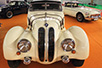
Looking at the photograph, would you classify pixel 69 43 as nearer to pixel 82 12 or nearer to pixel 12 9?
pixel 82 12

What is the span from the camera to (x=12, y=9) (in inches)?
290

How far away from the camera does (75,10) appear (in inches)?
265

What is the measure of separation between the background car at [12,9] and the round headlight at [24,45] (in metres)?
6.12

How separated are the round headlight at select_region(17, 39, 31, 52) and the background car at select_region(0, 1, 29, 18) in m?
6.12

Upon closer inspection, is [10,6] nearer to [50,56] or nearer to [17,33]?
[17,33]

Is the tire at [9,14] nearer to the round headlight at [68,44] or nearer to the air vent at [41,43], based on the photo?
the air vent at [41,43]

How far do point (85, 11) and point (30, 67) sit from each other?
5338mm

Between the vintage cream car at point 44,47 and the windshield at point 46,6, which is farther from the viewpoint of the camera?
the windshield at point 46,6

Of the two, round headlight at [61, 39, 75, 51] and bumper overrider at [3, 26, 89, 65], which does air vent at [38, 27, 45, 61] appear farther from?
round headlight at [61, 39, 75, 51]

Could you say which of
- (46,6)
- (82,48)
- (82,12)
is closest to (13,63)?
(82,48)

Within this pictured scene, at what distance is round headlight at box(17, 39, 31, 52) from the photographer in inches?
75.9

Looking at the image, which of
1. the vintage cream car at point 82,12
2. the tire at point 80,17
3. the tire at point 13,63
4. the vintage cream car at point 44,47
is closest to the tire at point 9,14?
the vintage cream car at point 82,12

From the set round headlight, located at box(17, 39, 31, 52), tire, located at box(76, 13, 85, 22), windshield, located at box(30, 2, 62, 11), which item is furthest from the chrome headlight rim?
tire, located at box(76, 13, 85, 22)

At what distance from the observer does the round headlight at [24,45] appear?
1.93 meters
